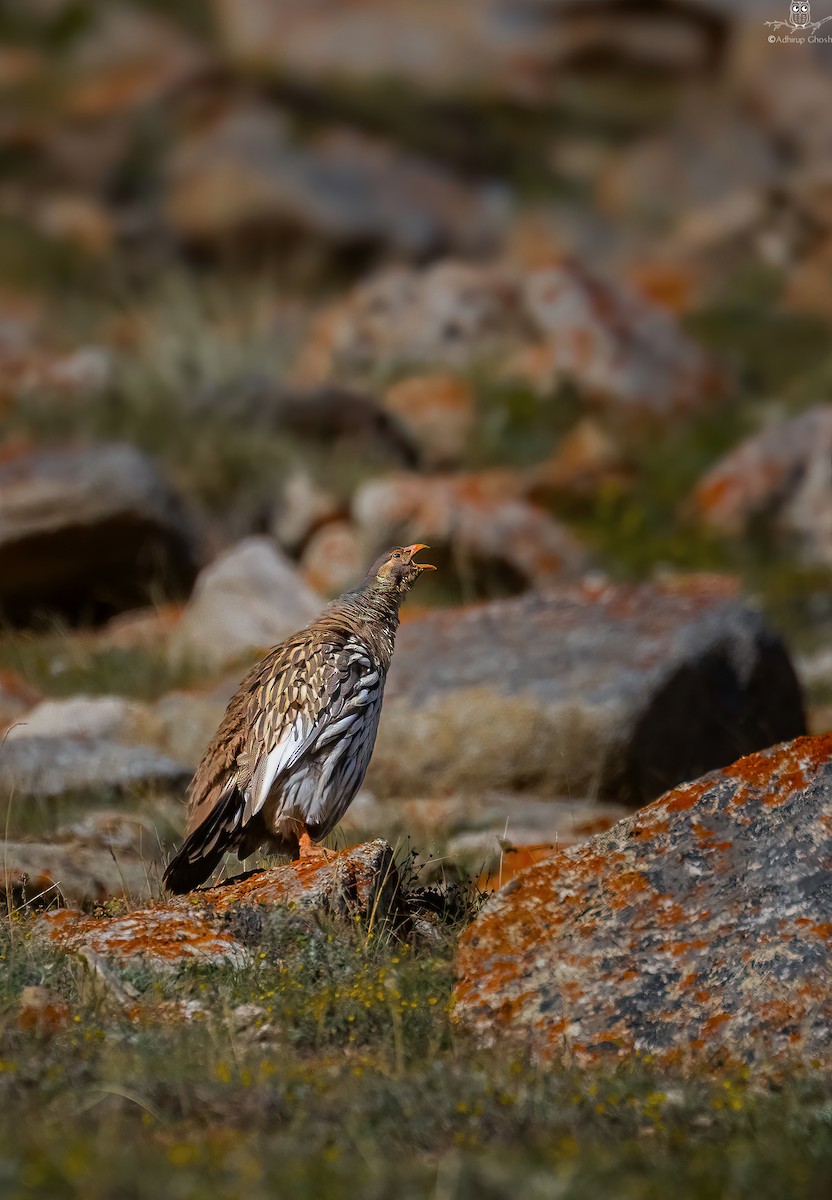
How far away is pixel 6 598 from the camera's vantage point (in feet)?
43.5

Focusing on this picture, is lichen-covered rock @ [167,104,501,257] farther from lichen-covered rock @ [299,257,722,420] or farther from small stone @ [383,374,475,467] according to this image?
small stone @ [383,374,475,467]

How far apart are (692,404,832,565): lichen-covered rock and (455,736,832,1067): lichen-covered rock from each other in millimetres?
11235

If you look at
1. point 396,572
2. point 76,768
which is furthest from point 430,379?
point 396,572

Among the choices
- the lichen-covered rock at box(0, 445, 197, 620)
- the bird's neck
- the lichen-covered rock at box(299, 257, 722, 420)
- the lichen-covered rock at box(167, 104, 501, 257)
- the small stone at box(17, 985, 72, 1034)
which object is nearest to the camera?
the small stone at box(17, 985, 72, 1034)

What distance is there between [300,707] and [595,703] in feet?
10.4

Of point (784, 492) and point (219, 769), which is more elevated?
point (219, 769)

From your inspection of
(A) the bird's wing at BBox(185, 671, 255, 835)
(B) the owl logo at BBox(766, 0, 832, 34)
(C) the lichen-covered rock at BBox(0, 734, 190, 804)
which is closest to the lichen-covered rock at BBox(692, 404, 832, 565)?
(C) the lichen-covered rock at BBox(0, 734, 190, 804)

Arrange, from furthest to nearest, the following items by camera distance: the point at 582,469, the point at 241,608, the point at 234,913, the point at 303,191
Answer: the point at 303,191 < the point at 582,469 < the point at 241,608 < the point at 234,913

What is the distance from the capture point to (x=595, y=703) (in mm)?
9141

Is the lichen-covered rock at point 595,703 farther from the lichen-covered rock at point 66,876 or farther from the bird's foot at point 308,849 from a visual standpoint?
the bird's foot at point 308,849

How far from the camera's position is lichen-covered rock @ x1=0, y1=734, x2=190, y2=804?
905 cm

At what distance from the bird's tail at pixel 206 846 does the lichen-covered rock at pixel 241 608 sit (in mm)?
5117

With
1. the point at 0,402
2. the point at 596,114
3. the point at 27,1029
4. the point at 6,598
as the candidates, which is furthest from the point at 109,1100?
the point at 596,114

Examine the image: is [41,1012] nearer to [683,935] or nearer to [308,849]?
[308,849]
